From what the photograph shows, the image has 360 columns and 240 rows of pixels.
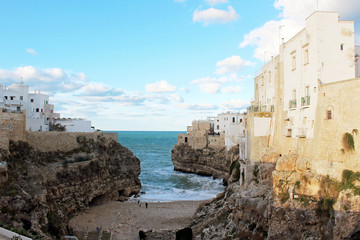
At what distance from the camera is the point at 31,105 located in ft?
147

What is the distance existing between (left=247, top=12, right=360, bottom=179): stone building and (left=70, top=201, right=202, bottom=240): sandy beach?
41.4 feet

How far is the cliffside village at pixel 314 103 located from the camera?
14.6 metres

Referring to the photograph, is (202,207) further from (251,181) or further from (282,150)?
(282,150)

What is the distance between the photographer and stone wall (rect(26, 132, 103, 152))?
32688 millimetres

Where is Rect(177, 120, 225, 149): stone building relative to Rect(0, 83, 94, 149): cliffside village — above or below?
below

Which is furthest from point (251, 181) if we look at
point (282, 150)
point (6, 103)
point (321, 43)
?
point (6, 103)

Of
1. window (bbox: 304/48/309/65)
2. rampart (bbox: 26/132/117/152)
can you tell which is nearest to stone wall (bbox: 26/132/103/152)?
rampart (bbox: 26/132/117/152)

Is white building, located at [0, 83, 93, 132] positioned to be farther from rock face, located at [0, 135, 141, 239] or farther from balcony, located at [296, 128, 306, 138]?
balcony, located at [296, 128, 306, 138]

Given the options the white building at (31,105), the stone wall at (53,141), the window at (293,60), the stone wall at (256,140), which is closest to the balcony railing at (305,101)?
the window at (293,60)

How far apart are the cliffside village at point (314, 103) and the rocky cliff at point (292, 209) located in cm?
82

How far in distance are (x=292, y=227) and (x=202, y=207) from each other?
13.9 m

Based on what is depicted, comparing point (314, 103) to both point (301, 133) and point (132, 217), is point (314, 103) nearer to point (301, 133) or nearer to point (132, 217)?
point (301, 133)

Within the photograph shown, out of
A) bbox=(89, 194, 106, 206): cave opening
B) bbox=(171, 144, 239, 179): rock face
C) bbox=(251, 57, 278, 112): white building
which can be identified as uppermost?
bbox=(251, 57, 278, 112): white building

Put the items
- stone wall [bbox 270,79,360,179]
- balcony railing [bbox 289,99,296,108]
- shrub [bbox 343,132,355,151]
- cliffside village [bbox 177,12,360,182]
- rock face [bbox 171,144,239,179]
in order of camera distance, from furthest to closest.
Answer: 1. rock face [bbox 171,144,239,179]
2. balcony railing [bbox 289,99,296,108]
3. cliffside village [bbox 177,12,360,182]
4. stone wall [bbox 270,79,360,179]
5. shrub [bbox 343,132,355,151]
